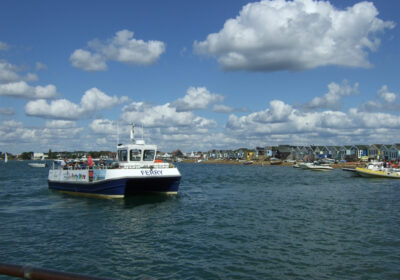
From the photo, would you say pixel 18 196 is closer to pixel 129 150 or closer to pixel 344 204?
pixel 129 150

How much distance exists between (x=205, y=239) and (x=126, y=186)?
13235mm

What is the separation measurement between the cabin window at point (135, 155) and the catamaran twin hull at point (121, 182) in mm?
2460

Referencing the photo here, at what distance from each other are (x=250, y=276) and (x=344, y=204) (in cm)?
1911

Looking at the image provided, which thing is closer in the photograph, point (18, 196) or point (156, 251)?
point (156, 251)

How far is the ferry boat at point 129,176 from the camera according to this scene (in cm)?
2772

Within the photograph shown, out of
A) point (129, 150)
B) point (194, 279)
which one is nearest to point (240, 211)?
point (129, 150)

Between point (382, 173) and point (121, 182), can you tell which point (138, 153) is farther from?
point (382, 173)

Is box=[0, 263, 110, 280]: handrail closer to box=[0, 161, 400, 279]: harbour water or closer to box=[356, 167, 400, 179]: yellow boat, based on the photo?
box=[0, 161, 400, 279]: harbour water

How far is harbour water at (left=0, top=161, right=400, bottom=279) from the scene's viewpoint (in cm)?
1230

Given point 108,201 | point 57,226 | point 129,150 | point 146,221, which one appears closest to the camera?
point 57,226

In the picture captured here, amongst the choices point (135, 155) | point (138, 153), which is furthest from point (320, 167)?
point (135, 155)

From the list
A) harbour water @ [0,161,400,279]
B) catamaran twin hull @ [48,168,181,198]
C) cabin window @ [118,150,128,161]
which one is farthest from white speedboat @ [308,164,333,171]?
cabin window @ [118,150,128,161]

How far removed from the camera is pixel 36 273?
3258 mm

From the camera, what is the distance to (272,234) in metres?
17.2
